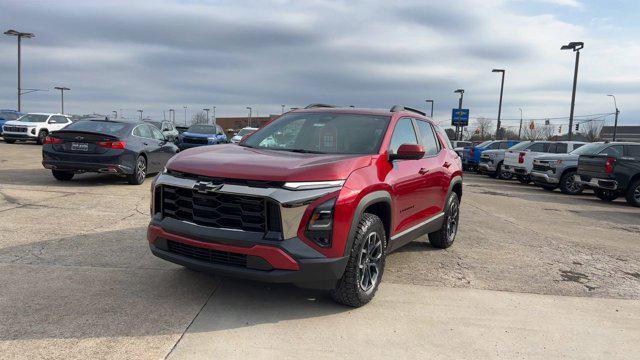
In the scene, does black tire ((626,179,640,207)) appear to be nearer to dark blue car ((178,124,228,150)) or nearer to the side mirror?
the side mirror

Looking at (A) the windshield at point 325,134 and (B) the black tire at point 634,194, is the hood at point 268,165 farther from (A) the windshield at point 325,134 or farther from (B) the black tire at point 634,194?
(B) the black tire at point 634,194

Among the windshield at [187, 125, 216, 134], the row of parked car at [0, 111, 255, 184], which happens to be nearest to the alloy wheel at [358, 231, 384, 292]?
the row of parked car at [0, 111, 255, 184]

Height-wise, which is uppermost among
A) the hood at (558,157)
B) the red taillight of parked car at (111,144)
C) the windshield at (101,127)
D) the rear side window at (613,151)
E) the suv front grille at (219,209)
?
the rear side window at (613,151)

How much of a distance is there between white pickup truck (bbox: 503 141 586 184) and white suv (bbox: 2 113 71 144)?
2026 centimetres

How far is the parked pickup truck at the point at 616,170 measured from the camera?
43.0 feet

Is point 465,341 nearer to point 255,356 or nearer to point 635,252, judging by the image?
point 255,356

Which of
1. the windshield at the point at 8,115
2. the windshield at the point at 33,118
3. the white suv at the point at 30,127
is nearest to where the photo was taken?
the white suv at the point at 30,127

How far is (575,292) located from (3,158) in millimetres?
16849

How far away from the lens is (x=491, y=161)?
852 inches

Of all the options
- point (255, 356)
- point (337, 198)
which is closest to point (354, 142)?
point (337, 198)

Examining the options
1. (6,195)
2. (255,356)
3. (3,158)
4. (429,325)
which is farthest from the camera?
(3,158)

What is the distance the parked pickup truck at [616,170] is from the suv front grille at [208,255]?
12.7 meters

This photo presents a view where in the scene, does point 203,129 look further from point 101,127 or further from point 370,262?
point 370,262

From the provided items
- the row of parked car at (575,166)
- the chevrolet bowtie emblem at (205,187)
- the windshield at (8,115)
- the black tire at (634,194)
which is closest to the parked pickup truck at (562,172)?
the row of parked car at (575,166)
